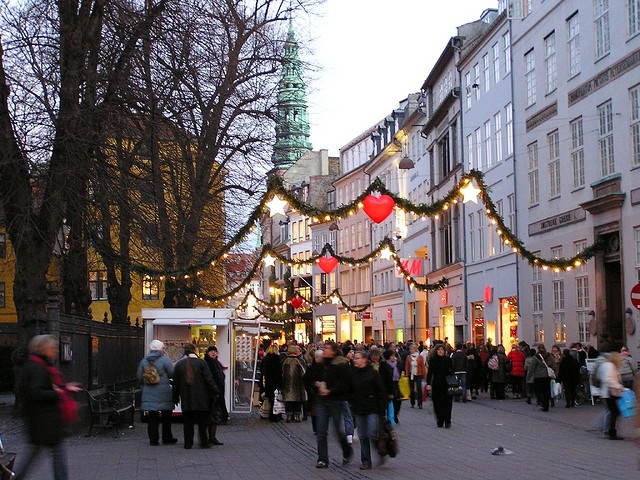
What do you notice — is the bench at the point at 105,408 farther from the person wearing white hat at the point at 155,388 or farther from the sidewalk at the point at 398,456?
the person wearing white hat at the point at 155,388

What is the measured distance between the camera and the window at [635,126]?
1169 inches

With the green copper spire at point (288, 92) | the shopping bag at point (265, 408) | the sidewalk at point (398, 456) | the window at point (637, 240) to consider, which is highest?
the green copper spire at point (288, 92)

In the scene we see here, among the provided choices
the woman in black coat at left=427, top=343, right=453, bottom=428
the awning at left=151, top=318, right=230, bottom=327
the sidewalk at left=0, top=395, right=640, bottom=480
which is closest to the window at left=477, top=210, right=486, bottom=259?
the sidewalk at left=0, top=395, right=640, bottom=480

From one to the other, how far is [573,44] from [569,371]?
36.4 feet

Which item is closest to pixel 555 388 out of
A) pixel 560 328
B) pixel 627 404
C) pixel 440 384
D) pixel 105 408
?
pixel 560 328

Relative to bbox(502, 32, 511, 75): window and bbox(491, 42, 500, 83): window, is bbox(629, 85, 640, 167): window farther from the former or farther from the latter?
bbox(491, 42, 500, 83): window

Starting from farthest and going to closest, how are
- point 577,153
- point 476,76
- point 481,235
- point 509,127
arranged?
point 476,76 < point 481,235 < point 509,127 < point 577,153

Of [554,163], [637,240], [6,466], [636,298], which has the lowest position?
[6,466]

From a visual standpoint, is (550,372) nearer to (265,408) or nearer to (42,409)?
(265,408)

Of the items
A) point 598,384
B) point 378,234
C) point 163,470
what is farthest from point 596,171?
point 378,234

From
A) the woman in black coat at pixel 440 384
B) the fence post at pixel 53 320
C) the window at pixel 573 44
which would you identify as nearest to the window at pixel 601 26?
the window at pixel 573 44

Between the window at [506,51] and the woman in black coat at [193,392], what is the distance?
26.3 m

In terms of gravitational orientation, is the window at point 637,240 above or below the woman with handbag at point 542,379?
above

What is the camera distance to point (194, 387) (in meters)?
19.3
